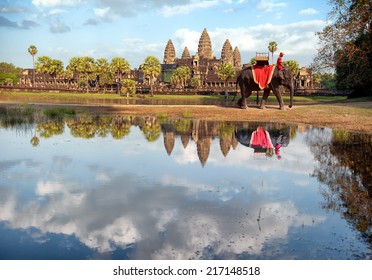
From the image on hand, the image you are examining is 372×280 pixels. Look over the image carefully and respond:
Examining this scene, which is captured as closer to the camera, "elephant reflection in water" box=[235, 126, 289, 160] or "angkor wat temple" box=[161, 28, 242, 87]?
"elephant reflection in water" box=[235, 126, 289, 160]

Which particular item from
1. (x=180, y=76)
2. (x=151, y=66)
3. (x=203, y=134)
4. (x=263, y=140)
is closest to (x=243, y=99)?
(x=203, y=134)

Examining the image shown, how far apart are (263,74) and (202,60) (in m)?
116

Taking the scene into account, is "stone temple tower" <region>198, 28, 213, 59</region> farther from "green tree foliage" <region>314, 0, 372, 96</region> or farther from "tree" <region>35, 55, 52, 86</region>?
"green tree foliage" <region>314, 0, 372, 96</region>

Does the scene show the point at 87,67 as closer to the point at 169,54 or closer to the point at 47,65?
the point at 47,65

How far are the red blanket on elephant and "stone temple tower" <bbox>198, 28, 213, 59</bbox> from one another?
121674 millimetres

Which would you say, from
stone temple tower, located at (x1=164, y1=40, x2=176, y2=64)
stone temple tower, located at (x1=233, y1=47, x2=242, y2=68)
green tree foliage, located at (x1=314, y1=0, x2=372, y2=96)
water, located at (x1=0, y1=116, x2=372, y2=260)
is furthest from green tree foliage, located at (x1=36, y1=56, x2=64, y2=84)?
water, located at (x1=0, y1=116, x2=372, y2=260)

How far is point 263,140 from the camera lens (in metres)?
18.3

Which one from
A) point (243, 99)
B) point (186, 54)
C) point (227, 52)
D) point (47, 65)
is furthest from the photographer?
point (186, 54)

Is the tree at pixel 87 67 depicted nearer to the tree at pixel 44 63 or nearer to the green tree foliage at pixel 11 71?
the tree at pixel 44 63

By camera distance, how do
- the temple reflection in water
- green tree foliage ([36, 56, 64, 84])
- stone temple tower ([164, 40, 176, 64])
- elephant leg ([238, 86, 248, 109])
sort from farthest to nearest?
stone temple tower ([164, 40, 176, 64]) → green tree foliage ([36, 56, 64, 84]) → elephant leg ([238, 86, 248, 109]) → the temple reflection in water

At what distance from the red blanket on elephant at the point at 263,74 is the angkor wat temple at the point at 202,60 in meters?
94.5

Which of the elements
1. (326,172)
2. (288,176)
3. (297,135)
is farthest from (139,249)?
(297,135)

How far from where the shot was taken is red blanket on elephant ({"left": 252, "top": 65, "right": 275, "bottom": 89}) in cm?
3334

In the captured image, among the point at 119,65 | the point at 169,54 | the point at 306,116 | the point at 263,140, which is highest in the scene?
the point at 169,54
